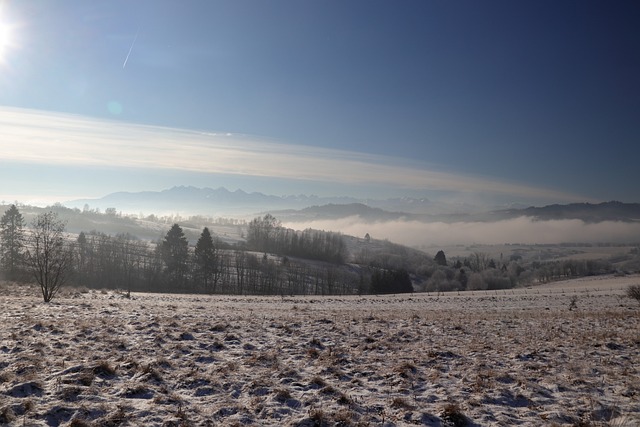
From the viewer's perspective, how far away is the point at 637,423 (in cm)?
746

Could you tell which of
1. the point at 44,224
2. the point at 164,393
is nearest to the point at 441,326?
the point at 164,393

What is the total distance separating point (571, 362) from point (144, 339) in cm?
1320

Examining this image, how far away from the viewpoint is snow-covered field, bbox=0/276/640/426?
762 cm

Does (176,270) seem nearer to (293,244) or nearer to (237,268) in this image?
(237,268)

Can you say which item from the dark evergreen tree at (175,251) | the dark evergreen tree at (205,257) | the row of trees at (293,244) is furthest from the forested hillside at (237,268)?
the row of trees at (293,244)

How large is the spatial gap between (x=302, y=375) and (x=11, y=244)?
68.4m

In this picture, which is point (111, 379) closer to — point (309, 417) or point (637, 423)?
point (309, 417)

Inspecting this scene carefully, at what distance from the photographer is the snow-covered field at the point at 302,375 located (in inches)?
300

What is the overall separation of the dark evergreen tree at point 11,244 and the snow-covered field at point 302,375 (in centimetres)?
5238

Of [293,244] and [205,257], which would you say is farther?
[293,244]

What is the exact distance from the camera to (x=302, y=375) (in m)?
9.93

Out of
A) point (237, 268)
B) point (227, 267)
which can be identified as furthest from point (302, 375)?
point (227, 267)

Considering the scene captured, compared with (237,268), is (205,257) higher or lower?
higher

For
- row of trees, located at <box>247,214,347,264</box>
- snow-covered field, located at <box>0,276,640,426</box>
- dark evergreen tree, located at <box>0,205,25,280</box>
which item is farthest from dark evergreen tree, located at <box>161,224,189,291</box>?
row of trees, located at <box>247,214,347,264</box>
